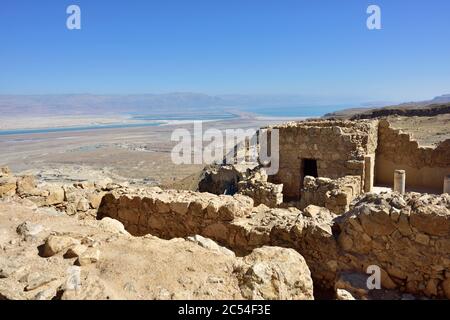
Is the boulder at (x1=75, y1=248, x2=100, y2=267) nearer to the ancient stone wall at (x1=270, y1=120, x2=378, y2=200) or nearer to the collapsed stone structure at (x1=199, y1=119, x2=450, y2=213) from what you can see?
the collapsed stone structure at (x1=199, y1=119, x2=450, y2=213)

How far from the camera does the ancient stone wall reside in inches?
416

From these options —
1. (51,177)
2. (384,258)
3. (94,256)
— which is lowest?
(51,177)

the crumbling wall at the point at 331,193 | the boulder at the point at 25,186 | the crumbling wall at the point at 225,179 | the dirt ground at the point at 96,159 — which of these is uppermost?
the boulder at the point at 25,186

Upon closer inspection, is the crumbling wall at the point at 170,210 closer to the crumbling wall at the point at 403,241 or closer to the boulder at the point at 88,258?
the crumbling wall at the point at 403,241

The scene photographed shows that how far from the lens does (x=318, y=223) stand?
5145mm

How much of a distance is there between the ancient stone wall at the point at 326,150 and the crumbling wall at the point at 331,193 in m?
1.17

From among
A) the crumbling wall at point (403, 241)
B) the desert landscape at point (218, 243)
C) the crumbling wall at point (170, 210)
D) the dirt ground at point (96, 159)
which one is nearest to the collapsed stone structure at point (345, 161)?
the desert landscape at point (218, 243)

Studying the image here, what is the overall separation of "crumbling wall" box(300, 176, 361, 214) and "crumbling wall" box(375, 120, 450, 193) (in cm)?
333

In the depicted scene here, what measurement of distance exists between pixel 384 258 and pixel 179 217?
10.7 ft

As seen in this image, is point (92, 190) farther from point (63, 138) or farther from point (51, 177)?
point (63, 138)
